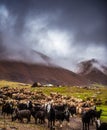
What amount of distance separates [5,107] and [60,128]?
9.94m

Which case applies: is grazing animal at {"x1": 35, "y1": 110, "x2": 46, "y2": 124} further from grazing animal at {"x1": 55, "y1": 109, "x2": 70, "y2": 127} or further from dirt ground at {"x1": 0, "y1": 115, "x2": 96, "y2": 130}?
grazing animal at {"x1": 55, "y1": 109, "x2": 70, "y2": 127}

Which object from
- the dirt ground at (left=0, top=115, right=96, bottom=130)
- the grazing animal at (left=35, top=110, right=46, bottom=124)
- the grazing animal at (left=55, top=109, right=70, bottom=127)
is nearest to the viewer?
the dirt ground at (left=0, top=115, right=96, bottom=130)

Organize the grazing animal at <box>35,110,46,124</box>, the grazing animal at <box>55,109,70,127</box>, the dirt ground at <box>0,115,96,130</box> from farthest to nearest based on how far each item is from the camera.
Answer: the grazing animal at <box>35,110,46,124</box> < the grazing animal at <box>55,109,70,127</box> < the dirt ground at <box>0,115,96,130</box>

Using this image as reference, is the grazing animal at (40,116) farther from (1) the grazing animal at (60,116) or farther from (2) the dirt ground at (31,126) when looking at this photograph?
(1) the grazing animal at (60,116)

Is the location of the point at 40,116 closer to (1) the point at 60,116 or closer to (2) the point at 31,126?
(1) the point at 60,116

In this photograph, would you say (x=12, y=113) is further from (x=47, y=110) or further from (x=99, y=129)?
(x=99, y=129)

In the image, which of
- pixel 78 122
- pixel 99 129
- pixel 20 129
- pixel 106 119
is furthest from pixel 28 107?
pixel 99 129

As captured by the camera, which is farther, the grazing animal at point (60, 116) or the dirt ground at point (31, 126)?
the grazing animal at point (60, 116)

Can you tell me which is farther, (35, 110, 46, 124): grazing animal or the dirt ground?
(35, 110, 46, 124): grazing animal

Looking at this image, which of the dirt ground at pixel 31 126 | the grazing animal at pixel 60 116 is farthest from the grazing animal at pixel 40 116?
the grazing animal at pixel 60 116

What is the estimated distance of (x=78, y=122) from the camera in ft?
135

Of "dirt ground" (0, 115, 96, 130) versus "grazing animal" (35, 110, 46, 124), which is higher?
"grazing animal" (35, 110, 46, 124)

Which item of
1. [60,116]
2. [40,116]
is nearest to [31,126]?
[40,116]

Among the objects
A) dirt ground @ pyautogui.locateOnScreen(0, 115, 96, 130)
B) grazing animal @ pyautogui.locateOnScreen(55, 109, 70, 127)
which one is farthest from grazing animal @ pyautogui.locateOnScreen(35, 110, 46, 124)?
grazing animal @ pyautogui.locateOnScreen(55, 109, 70, 127)
